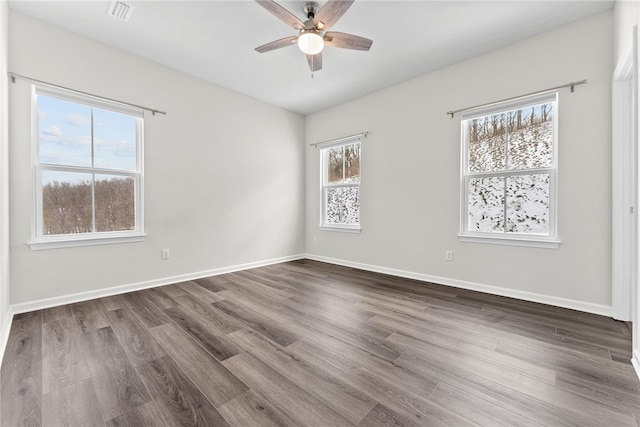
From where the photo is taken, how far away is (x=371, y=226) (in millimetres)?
4266

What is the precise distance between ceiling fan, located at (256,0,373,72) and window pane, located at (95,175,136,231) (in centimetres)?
226

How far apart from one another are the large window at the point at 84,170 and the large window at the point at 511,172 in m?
4.06

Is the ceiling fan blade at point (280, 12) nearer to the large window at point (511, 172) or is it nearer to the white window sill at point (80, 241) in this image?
the large window at point (511, 172)

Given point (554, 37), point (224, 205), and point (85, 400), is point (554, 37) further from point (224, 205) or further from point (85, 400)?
point (85, 400)

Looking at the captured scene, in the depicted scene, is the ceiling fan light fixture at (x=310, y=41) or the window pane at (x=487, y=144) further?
the window pane at (x=487, y=144)

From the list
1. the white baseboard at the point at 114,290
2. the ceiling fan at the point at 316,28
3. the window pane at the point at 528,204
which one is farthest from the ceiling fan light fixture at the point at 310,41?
the white baseboard at the point at 114,290

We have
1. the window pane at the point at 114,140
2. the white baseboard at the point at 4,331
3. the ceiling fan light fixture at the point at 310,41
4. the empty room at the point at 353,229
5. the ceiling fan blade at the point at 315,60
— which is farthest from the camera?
the window pane at the point at 114,140

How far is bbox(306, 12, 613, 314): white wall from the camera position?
8.27ft

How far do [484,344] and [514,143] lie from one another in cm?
227

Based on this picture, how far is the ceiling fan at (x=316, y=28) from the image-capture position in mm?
2069

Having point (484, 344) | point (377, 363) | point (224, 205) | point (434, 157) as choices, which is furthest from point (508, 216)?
point (224, 205)

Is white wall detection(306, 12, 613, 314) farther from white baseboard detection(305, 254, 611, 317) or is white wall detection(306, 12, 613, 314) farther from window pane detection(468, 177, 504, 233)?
window pane detection(468, 177, 504, 233)

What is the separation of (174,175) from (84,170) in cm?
90

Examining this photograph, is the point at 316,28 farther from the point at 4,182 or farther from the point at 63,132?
the point at 4,182
